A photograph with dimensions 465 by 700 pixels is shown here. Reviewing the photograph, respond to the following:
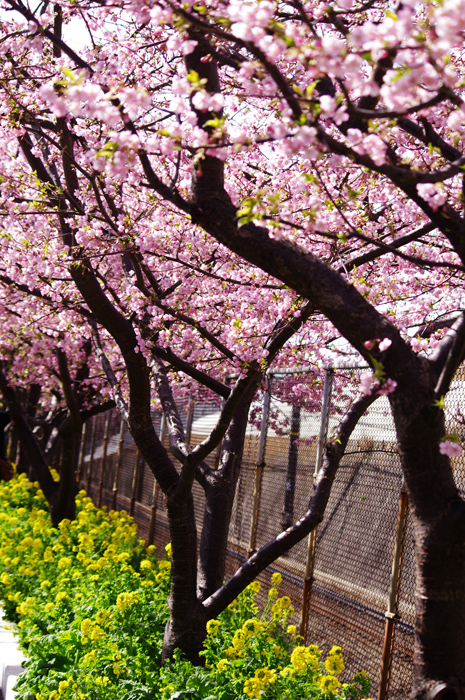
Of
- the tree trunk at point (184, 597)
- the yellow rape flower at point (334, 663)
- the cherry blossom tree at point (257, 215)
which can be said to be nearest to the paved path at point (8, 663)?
the tree trunk at point (184, 597)

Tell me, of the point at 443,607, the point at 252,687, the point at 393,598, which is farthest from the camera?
the point at 393,598

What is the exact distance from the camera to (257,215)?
263cm

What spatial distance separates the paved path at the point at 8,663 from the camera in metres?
6.13

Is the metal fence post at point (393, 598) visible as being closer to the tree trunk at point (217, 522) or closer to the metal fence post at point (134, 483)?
the tree trunk at point (217, 522)

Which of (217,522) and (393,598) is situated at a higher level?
(217,522)

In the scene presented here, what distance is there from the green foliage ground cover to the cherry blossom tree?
0.43 meters

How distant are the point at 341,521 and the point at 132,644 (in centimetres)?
179

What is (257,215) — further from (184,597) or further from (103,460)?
(103,460)

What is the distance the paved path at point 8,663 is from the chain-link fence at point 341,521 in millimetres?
2238

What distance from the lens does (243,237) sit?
314cm

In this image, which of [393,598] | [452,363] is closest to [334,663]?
[393,598]

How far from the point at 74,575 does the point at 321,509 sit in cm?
345

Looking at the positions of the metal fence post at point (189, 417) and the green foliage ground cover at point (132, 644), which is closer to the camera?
the green foliage ground cover at point (132, 644)

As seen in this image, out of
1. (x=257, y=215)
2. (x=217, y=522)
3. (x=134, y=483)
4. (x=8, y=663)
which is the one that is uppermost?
(x=257, y=215)
